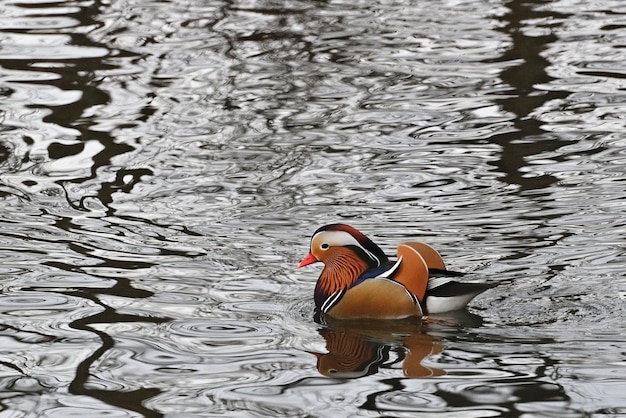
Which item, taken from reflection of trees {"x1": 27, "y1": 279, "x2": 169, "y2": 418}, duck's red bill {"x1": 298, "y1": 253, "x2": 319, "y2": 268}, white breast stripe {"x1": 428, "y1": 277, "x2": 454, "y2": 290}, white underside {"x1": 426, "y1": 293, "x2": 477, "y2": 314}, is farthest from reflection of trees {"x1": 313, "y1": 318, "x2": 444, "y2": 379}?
reflection of trees {"x1": 27, "y1": 279, "x2": 169, "y2": 418}

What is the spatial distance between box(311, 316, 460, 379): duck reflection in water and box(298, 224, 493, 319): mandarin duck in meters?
0.08

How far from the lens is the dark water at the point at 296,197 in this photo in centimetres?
707

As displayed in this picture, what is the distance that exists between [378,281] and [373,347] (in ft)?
2.01

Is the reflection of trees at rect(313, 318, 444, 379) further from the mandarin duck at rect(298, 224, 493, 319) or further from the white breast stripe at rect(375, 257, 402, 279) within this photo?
the white breast stripe at rect(375, 257, 402, 279)

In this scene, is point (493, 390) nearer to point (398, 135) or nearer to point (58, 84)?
point (398, 135)

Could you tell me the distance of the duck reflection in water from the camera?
7207mm

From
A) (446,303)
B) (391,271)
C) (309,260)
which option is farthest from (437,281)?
(309,260)

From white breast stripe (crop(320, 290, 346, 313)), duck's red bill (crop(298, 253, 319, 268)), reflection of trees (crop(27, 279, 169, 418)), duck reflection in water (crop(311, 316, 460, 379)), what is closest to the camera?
reflection of trees (crop(27, 279, 169, 418))

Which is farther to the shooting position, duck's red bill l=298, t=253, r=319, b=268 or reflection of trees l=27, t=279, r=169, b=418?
duck's red bill l=298, t=253, r=319, b=268

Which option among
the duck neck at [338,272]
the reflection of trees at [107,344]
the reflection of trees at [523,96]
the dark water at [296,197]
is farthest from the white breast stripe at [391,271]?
the reflection of trees at [523,96]

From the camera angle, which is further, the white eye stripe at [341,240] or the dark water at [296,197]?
the white eye stripe at [341,240]

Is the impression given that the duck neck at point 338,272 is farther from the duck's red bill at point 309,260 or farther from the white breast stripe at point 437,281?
the white breast stripe at point 437,281

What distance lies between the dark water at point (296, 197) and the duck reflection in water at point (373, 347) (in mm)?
20

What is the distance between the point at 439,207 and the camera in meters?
10.1
